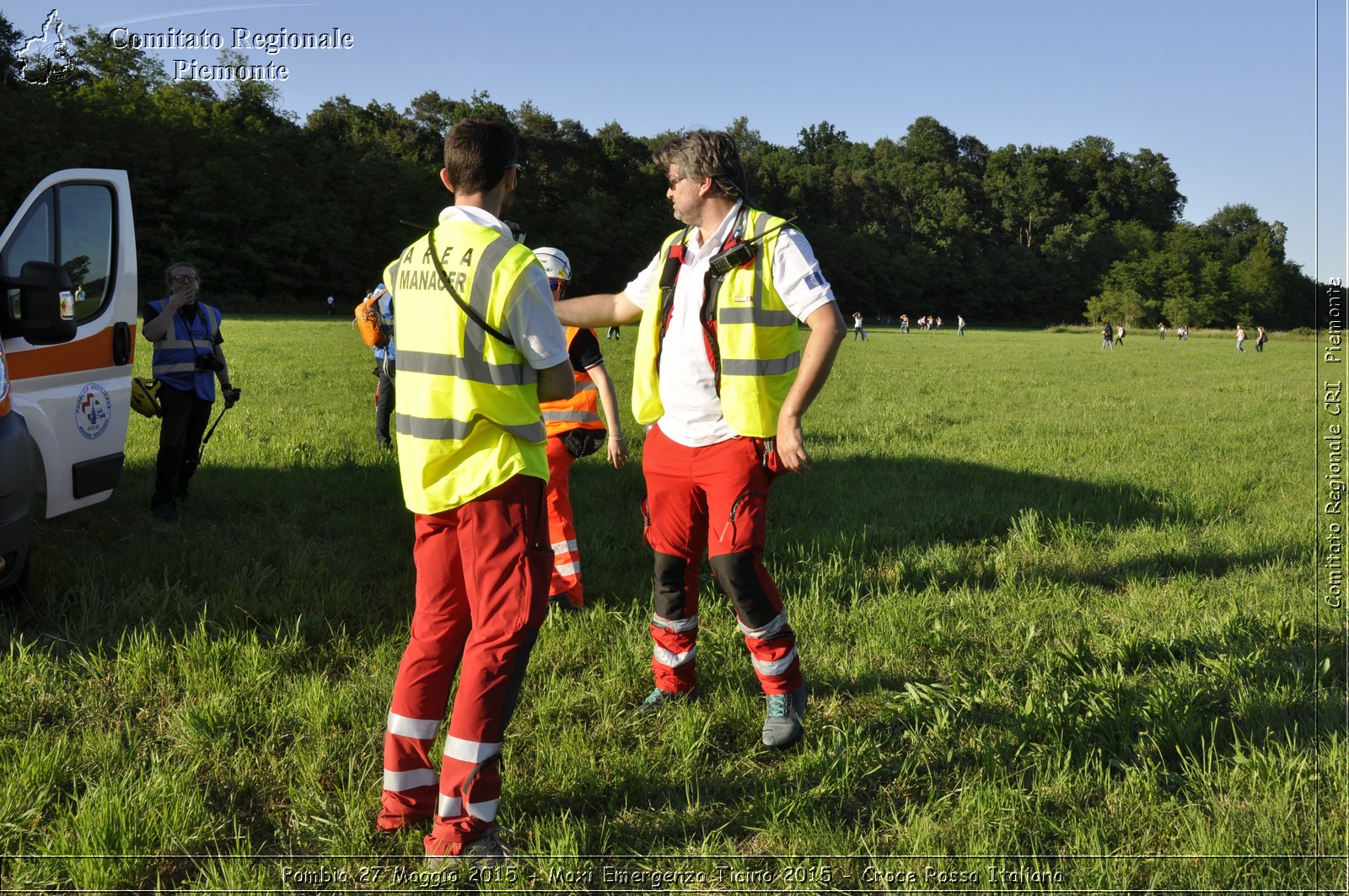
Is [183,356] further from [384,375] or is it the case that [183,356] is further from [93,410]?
[384,375]

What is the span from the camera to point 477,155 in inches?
116

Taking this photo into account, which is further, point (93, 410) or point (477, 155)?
point (93, 410)

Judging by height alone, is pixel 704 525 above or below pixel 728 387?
below

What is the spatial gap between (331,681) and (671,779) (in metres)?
1.75

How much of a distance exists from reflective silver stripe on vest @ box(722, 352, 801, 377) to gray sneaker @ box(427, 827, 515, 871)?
1.83 metres

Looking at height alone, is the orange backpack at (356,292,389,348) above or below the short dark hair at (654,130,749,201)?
below

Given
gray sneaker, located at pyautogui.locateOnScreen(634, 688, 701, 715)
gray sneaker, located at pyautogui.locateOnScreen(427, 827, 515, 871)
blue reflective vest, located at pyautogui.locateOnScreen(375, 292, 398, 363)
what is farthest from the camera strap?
blue reflective vest, located at pyautogui.locateOnScreen(375, 292, 398, 363)

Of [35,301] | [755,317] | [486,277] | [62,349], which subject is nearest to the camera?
[486,277]

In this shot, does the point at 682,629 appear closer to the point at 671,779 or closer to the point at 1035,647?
the point at 671,779

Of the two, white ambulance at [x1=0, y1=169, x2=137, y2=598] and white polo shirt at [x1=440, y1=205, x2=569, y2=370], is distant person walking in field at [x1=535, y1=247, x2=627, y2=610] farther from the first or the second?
white ambulance at [x1=0, y1=169, x2=137, y2=598]

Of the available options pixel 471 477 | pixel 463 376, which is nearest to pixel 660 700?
pixel 471 477

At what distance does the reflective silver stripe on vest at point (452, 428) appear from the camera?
9.54 ft

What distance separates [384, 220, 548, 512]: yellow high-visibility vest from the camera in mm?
2805

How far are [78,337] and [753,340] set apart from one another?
4116mm
